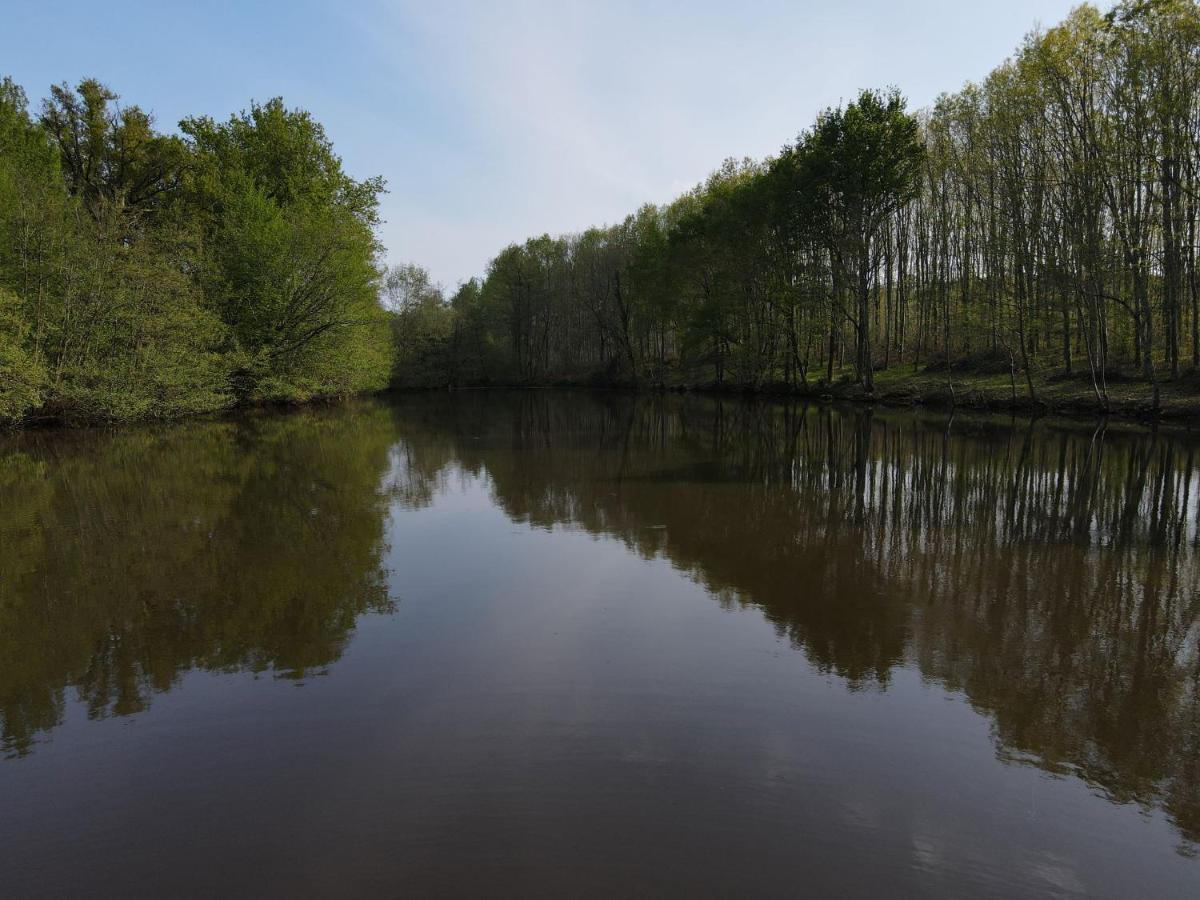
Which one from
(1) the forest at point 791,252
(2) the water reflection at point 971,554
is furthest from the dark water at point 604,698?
→ (1) the forest at point 791,252

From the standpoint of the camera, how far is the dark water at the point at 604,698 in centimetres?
324

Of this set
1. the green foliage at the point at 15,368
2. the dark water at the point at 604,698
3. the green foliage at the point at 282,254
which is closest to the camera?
the dark water at the point at 604,698

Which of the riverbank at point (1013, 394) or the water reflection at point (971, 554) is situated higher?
the riverbank at point (1013, 394)

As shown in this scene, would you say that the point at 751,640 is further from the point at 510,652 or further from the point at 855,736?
the point at 510,652

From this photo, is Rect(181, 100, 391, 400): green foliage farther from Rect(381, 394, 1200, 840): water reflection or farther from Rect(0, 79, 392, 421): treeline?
Rect(381, 394, 1200, 840): water reflection

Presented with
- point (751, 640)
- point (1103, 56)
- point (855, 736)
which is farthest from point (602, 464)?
point (1103, 56)

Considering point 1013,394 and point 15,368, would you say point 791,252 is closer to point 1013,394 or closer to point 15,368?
point 1013,394

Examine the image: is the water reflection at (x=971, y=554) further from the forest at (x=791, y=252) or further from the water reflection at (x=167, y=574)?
the forest at (x=791, y=252)

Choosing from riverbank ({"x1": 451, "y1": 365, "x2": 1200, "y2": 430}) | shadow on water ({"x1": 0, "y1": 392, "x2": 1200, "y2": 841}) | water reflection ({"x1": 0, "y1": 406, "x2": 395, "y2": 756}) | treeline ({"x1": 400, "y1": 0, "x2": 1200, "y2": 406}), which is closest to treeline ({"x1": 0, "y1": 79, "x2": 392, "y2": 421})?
shadow on water ({"x1": 0, "y1": 392, "x2": 1200, "y2": 841})

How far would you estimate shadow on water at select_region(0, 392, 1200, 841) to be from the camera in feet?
16.2

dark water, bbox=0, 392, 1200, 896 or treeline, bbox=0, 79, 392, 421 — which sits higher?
treeline, bbox=0, 79, 392, 421

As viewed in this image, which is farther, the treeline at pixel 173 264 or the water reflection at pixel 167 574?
the treeline at pixel 173 264

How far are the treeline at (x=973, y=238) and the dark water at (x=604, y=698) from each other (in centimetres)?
1579

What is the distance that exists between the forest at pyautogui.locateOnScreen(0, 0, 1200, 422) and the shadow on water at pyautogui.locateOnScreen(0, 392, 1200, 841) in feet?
22.7
